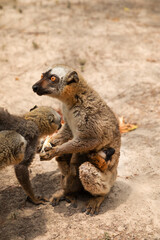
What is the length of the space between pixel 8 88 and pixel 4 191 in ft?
15.7

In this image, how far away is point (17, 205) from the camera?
18.7 ft

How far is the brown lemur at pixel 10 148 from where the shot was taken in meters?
4.54

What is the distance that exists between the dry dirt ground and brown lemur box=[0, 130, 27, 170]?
1303 millimetres

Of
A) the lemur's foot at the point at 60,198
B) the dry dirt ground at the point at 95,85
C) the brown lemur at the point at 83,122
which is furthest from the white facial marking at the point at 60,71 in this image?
the dry dirt ground at the point at 95,85

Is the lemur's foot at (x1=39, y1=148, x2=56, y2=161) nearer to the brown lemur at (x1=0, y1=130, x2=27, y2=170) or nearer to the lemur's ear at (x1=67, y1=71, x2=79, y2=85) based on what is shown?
the brown lemur at (x1=0, y1=130, x2=27, y2=170)

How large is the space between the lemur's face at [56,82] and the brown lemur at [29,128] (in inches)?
41.0

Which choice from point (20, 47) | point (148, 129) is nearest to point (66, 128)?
point (148, 129)

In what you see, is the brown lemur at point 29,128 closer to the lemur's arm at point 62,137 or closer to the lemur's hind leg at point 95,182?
the lemur's arm at point 62,137

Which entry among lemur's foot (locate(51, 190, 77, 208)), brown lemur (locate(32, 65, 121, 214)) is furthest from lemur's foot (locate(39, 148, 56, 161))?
lemur's foot (locate(51, 190, 77, 208))

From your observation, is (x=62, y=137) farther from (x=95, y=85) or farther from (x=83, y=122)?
(x=95, y=85)

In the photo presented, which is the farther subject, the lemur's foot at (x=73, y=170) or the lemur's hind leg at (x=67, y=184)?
the lemur's hind leg at (x=67, y=184)

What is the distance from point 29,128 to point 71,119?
42.2 inches

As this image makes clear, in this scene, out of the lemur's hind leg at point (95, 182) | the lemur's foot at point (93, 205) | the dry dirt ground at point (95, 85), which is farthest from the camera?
the lemur's foot at point (93, 205)

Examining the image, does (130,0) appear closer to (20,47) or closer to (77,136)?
(20,47)
